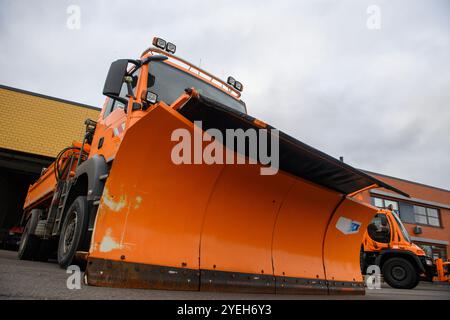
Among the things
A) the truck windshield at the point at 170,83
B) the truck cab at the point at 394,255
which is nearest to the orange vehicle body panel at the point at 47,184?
the truck windshield at the point at 170,83

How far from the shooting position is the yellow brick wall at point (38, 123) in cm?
1221

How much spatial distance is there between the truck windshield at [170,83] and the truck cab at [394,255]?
770cm

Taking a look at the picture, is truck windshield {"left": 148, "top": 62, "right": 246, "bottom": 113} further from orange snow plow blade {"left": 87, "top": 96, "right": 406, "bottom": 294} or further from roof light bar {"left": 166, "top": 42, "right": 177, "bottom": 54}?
orange snow plow blade {"left": 87, "top": 96, "right": 406, "bottom": 294}

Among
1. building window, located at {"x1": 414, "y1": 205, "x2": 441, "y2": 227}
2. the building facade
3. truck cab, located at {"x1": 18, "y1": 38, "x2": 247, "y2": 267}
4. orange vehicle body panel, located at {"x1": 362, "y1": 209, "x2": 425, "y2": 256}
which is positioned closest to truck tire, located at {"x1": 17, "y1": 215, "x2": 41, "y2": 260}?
truck cab, located at {"x1": 18, "y1": 38, "x2": 247, "y2": 267}

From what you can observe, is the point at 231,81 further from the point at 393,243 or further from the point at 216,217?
the point at 393,243

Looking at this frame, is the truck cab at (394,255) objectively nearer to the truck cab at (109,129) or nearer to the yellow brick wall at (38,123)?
the truck cab at (109,129)

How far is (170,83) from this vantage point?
371cm

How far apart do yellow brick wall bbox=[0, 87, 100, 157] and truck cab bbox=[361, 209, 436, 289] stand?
11548 mm

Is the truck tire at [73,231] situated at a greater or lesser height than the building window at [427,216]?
lesser

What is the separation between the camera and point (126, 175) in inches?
99.1

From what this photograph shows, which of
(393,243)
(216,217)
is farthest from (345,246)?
(393,243)

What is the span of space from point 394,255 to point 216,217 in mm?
8253

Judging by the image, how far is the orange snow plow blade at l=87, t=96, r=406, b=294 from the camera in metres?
2.41
